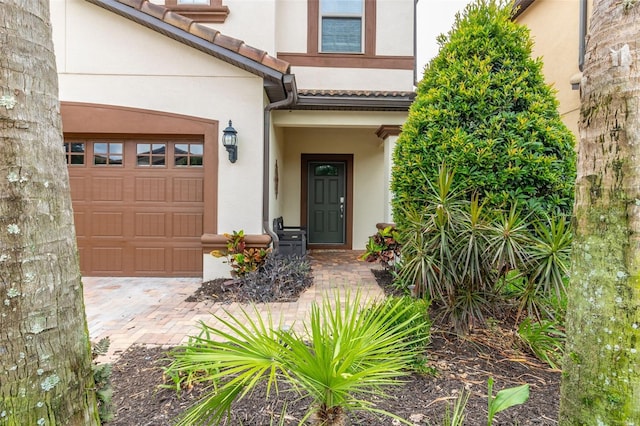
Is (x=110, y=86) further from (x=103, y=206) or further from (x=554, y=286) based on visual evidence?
(x=554, y=286)

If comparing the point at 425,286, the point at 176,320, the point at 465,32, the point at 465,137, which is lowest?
the point at 176,320

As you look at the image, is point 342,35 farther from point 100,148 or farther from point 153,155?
point 100,148

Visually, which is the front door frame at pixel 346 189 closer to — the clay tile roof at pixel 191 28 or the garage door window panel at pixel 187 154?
the garage door window panel at pixel 187 154

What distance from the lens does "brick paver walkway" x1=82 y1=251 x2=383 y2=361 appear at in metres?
3.59

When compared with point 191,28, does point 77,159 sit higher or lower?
lower

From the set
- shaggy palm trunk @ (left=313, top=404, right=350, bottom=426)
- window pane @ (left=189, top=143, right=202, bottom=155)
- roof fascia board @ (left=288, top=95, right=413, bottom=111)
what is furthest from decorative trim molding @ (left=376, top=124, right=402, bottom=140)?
shaggy palm trunk @ (left=313, top=404, right=350, bottom=426)

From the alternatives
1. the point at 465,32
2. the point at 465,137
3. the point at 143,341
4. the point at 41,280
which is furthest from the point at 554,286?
the point at 143,341

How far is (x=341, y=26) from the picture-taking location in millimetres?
7801

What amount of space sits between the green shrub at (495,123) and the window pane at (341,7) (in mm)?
4764

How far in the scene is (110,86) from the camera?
18.8 feet

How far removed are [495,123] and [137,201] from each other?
18.7ft

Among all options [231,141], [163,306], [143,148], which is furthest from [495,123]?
[143,148]

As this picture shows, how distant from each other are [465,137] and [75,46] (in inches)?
246

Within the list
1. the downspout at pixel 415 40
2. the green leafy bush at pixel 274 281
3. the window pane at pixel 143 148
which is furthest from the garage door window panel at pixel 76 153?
the downspout at pixel 415 40
